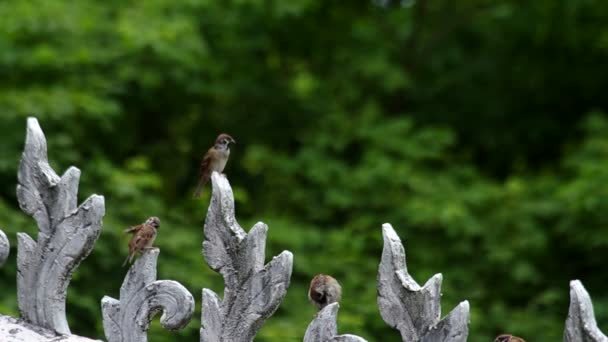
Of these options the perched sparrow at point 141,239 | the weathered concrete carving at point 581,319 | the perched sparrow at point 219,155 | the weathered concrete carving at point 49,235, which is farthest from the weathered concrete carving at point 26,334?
the perched sparrow at point 219,155

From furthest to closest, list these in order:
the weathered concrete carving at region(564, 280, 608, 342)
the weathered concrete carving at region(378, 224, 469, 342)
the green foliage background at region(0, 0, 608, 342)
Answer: the green foliage background at region(0, 0, 608, 342) < the weathered concrete carving at region(378, 224, 469, 342) < the weathered concrete carving at region(564, 280, 608, 342)

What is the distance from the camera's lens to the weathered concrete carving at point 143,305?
113 inches

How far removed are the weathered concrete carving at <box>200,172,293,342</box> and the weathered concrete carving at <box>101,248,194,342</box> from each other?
0.25ft

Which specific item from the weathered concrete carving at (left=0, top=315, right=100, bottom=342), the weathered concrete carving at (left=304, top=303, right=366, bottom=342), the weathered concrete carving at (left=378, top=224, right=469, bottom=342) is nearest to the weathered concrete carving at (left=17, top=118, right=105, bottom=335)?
the weathered concrete carving at (left=0, top=315, right=100, bottom=342)

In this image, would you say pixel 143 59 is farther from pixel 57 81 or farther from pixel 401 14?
pixel 401 14

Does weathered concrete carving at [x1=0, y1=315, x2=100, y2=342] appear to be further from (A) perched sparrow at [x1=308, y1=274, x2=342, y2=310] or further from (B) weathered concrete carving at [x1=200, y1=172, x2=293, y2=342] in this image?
(A) perched sparrow at [x1=308, y1=274, x2=342, y2=310]

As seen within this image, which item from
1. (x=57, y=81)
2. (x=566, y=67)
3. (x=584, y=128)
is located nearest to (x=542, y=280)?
(x=584, y=128)

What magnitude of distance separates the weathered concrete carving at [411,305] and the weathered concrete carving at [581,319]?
263 millimetres

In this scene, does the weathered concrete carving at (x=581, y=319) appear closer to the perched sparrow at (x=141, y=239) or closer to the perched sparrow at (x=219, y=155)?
the perched sparrow at (x=141, y=239)

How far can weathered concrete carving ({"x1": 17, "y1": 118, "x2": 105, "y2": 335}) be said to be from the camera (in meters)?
3.06

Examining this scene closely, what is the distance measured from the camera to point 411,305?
265cm

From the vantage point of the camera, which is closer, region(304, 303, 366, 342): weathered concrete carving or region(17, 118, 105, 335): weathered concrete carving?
region(304, 303, 366, 342): weathered concrete carving

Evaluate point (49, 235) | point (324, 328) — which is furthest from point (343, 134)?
point (324, 328)

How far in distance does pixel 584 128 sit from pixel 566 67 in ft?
4.18
